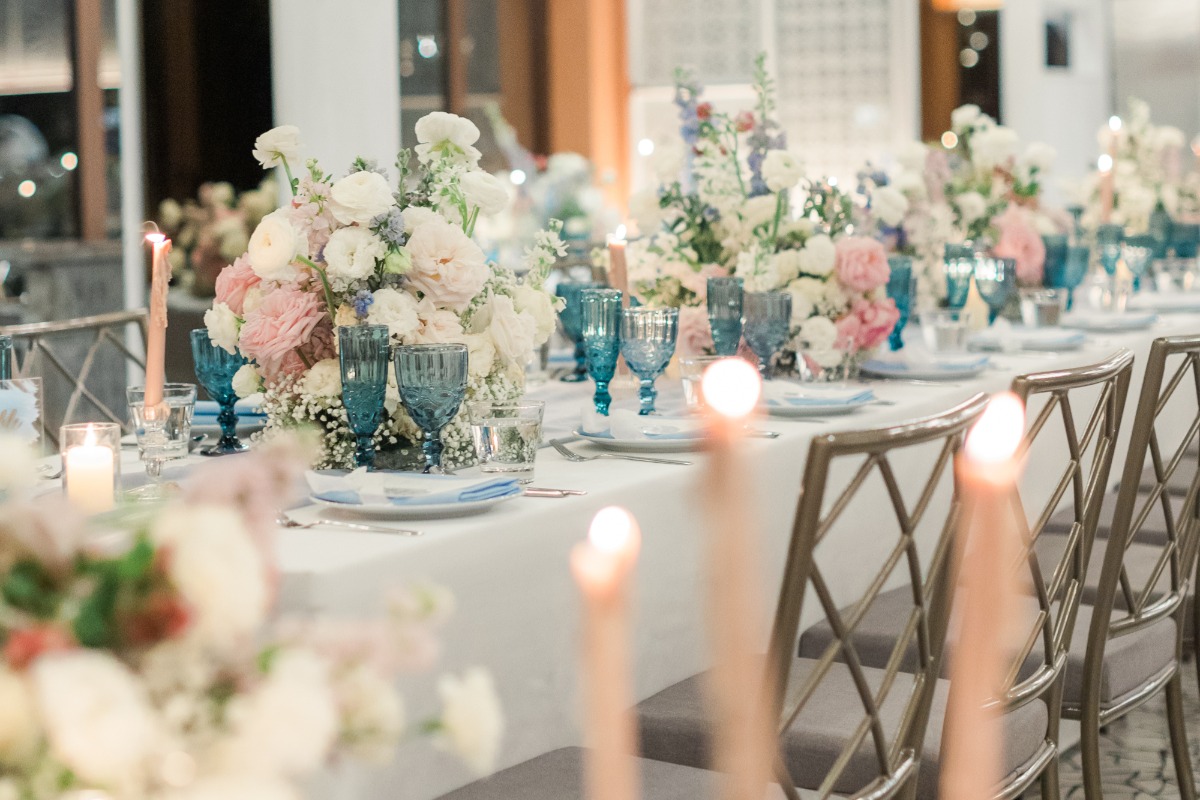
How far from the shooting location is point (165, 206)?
5656 mm

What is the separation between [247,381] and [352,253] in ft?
0.83

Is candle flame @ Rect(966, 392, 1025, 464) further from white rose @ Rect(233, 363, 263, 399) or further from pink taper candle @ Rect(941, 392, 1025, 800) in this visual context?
white rose @ Rect(233, 363, 263, 399)

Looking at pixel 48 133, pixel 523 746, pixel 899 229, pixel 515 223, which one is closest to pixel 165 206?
pixel 48 133

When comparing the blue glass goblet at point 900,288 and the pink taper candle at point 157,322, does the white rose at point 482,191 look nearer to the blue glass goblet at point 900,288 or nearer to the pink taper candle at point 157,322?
the pink taper candle at point 157,322

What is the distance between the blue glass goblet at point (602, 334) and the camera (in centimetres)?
243

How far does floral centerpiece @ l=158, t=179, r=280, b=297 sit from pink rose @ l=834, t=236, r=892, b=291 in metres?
3.01

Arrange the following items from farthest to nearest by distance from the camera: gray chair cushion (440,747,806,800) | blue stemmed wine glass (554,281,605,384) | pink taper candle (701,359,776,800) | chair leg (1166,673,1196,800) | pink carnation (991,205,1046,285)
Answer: pink carnation (991,205,1046,285) → blue stemmed wine glass (554,281,605,384) → chair leg (1166,673,1196,800) → gray chair cushion (440,747,806,800) → pink taper candle (701,359,776,800)

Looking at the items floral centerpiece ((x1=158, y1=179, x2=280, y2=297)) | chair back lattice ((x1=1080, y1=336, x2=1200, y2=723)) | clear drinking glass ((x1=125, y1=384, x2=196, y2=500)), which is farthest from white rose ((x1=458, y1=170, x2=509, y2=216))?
floral centerpiece ((x1=158, y1=179, x2=280, y2=297))

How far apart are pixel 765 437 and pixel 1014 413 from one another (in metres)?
1.69

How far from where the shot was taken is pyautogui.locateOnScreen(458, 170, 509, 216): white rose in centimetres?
208

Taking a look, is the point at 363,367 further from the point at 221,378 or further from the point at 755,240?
the point at 755,240

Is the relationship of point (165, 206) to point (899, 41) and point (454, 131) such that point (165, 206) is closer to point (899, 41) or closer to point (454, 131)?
point (454, 131)

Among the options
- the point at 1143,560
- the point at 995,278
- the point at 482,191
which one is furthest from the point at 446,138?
the point at 995,278

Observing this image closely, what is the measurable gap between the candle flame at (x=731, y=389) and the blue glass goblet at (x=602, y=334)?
6.29ft
